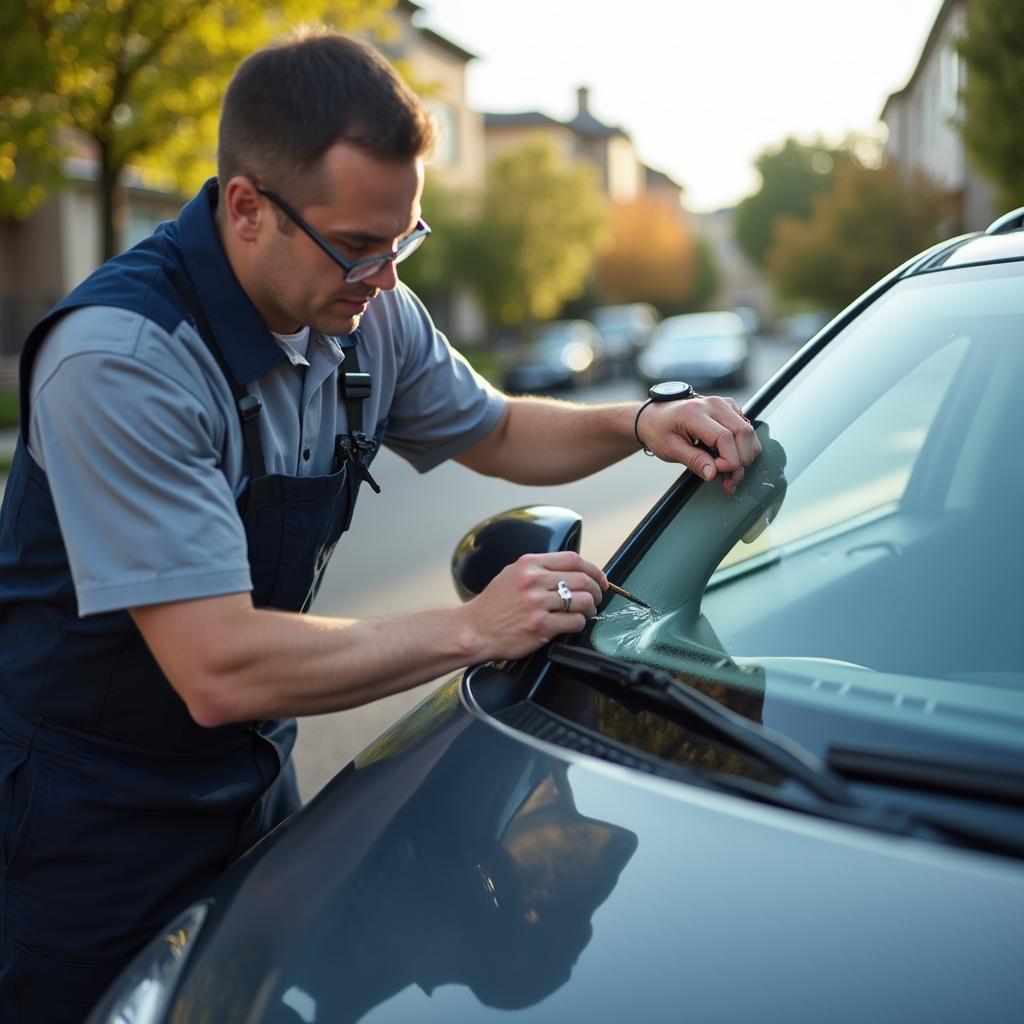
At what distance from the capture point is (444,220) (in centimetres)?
3262

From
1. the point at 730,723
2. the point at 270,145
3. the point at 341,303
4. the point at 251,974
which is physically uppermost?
the point at 270,145

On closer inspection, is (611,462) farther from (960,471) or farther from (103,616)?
(103,616)

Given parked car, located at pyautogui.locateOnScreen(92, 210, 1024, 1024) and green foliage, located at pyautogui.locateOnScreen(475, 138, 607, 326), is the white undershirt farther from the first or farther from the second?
green foliage, located at pyautogui.locateOnScreen(475, 138, 607, 326)

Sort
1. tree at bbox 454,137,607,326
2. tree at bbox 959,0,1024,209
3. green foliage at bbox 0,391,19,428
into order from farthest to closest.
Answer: tree at bbox 454,137,607,326 < green foliage at bbox 0,391,19,428 < tree at bbox 959,0,1024,209

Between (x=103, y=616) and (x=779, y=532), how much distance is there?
1.04 meters

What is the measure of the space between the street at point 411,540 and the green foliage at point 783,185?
64.2m

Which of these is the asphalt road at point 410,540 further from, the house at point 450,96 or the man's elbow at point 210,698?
the house at point 450,96

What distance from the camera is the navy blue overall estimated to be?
1.82m

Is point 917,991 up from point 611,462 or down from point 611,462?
down

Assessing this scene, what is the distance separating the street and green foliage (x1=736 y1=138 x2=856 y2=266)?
6416 centimetres

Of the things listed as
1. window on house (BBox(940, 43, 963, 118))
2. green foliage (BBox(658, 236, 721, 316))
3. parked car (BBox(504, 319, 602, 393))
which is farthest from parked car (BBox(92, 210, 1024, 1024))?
green foliage (BBox(658, 236, 721, 316))

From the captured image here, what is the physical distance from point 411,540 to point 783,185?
2757 inches

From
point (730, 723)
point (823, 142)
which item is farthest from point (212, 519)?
point (823, 142)

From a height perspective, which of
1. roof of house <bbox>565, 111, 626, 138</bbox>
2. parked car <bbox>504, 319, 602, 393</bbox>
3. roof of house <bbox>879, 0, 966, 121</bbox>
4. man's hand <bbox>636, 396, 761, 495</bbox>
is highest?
roof of house <bbox>565, 111, 626, 138</bbox>
